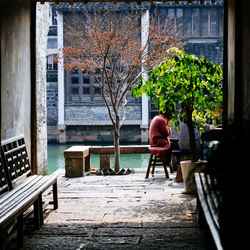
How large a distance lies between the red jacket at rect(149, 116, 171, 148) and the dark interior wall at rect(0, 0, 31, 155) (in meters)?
2.48

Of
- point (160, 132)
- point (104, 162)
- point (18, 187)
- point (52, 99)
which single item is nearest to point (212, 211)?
point (18, 187)

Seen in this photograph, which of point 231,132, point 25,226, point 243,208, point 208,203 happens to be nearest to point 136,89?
point 25,226

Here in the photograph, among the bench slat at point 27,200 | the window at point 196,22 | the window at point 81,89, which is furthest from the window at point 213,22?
the bench slat at point 27,200

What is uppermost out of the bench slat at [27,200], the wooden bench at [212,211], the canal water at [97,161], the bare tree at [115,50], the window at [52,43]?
the window at [52,43]

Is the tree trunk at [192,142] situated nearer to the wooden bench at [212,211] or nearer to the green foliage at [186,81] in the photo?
the green foliage at [186,81]

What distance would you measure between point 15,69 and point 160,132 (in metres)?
3.14

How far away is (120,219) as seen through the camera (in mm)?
4043

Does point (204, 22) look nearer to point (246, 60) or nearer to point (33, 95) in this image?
point (33, 95)

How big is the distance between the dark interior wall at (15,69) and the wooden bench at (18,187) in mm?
178

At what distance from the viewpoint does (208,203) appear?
273cm

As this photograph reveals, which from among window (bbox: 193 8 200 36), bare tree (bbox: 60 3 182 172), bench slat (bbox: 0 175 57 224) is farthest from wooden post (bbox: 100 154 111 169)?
window (bbox: 193 8 200 36)

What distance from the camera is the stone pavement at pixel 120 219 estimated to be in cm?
331

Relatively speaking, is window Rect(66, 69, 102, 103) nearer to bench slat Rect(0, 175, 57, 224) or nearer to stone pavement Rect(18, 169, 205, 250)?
stone pavement Rect(18, 169, 205, 250)

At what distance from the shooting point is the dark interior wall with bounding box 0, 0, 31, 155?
372 cm
